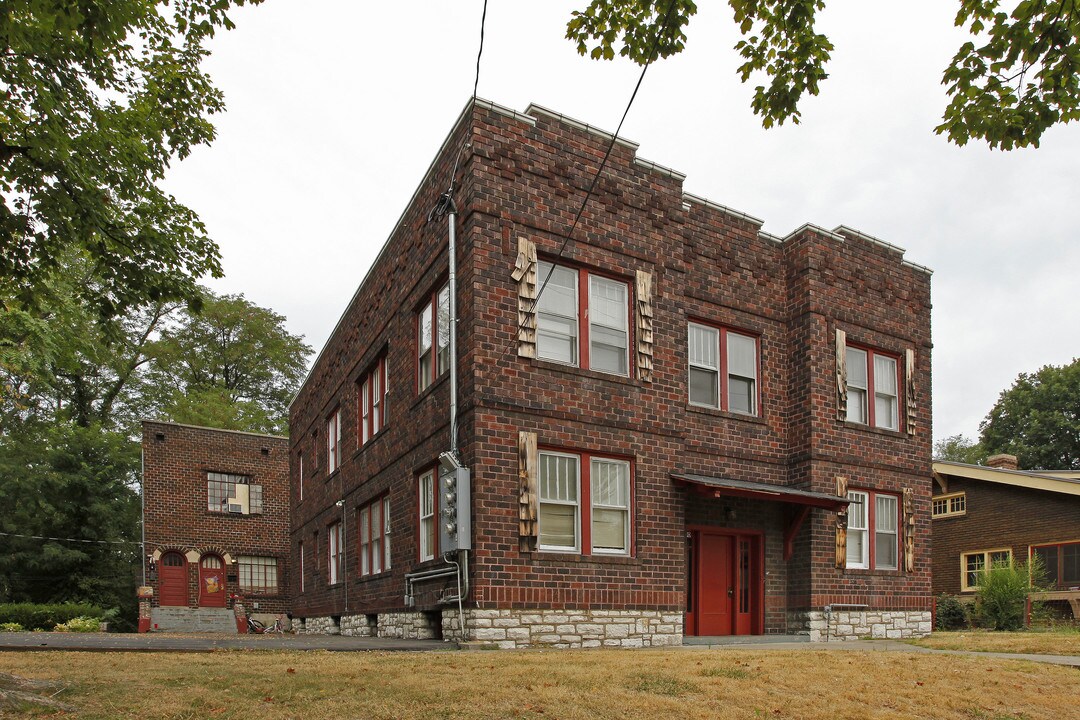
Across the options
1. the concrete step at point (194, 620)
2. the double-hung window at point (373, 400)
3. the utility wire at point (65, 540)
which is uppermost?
the double-hung window at point (373, 400)

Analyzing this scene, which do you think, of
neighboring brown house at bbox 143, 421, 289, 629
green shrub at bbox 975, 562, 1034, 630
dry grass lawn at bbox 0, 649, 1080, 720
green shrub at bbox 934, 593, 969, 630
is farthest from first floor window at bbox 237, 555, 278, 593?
dry grass lawn at bbox 0, 649, 1080, 720

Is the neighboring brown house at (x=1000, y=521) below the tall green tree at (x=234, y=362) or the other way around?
below

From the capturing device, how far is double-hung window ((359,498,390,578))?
63.2 feet

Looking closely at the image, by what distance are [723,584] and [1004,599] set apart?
9.23 metres

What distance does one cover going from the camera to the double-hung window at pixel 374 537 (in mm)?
19266

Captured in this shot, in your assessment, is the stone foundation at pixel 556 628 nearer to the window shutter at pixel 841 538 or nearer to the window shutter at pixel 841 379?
the window shutter at pixel 841 538

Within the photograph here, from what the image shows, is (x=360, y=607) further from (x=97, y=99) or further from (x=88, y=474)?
(x=88, y=474)

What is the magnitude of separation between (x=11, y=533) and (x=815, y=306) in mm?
34450

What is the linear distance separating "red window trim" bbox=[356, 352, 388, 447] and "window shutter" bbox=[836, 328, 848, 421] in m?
8.90

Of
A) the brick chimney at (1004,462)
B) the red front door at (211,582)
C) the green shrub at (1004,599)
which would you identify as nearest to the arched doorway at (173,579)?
the red front door at (211,582)

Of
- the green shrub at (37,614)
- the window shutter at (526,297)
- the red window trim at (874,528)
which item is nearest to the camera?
the window shutter at (526,297)

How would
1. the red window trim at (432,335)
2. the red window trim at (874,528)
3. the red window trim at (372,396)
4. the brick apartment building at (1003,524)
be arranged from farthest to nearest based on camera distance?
the brick apartment building at (1003,524), the red window trim at (372,396), the red window trim at (874,528), the red window trim at (432,335)

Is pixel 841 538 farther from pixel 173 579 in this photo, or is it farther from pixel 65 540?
pixel 65 540

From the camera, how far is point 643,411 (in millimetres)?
15570
